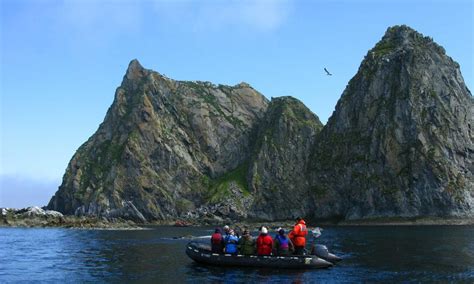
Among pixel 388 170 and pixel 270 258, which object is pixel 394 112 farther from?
pixel 270 258

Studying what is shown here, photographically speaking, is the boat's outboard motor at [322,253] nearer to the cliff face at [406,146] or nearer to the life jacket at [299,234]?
the life jacket at [299,234]

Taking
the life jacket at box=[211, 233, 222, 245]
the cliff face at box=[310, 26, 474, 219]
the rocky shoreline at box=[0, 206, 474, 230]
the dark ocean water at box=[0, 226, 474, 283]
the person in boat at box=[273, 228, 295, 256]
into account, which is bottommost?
the dark ocean water at box=[0, 226, 474, 283]

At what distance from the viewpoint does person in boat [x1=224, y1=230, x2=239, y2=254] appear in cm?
4969

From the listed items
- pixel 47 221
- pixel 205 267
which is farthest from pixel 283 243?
pixel 47 221

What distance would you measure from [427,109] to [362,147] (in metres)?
26.2

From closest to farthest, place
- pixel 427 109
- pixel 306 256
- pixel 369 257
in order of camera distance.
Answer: pixel 306 256
pixel 369 257
pixel 427 109

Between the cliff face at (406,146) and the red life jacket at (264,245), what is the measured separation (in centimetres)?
12656

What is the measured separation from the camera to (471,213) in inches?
6220

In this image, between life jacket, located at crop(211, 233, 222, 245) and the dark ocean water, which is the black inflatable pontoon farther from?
life jacket, located at crop(211, 233, 222, 245)

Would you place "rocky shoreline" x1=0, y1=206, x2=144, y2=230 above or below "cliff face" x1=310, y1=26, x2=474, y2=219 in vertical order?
below

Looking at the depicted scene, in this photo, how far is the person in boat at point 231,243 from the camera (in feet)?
163

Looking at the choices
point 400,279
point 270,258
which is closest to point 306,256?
point 270,258

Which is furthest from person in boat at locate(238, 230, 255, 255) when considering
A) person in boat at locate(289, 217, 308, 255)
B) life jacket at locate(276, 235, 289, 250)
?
person in boat at locate(289, 217, 308, 255)

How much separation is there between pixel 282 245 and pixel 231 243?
503 centimetres
